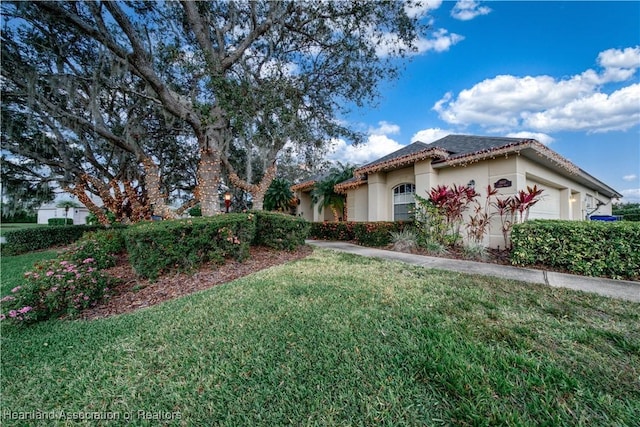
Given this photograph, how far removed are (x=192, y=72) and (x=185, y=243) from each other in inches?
182

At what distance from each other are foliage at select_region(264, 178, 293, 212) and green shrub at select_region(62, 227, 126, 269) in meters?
9.10

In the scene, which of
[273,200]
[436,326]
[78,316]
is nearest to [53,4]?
[78,316]

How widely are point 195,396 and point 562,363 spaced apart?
286 cm

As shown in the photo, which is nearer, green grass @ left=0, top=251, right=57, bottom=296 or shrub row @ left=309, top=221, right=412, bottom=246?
green grass @ left=0, top=251, right=57, bottom=296

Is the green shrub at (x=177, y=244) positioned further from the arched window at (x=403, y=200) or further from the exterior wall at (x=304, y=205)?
the exterior wall at (x=304, y=205)

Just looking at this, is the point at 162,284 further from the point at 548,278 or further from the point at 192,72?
the point at 548,278

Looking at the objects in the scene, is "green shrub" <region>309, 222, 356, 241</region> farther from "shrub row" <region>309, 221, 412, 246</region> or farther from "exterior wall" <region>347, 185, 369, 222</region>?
"exterior wall" <region>347, 185, 369, 222</region>

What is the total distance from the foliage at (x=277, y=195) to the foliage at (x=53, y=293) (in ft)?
37.2

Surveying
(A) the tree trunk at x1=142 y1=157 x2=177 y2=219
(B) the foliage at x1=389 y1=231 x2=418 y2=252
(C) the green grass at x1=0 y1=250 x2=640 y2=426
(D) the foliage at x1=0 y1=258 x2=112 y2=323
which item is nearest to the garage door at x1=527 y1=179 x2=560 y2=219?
(B) the foliage at x1=389 y1=231 x2=418 y2=252

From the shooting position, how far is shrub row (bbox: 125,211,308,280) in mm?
Answer: 4391

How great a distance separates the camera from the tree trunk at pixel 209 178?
7250mm

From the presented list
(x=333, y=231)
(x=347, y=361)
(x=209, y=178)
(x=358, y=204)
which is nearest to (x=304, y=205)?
(x=358, y=204)

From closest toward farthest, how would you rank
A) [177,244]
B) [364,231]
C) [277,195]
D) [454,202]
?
1. [177,244]
2. [454,202]
3. [364,231]
4. [277,195]

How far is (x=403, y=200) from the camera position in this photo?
9445 millimetres
